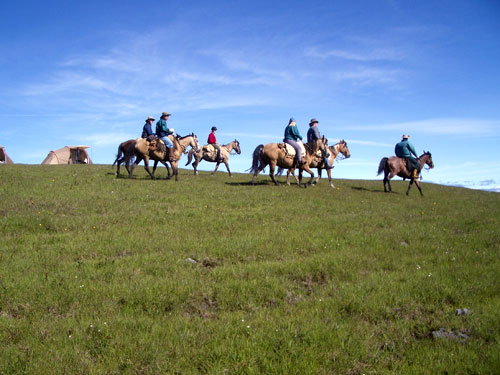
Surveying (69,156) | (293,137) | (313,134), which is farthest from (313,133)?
(69,156)

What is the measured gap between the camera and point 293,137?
21.0 metres

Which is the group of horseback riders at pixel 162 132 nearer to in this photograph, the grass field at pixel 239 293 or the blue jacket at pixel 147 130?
the blue jacket at pixel 147 130

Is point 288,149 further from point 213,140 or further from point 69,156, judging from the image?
point 69,156

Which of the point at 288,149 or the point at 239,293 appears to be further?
the point at 288,149

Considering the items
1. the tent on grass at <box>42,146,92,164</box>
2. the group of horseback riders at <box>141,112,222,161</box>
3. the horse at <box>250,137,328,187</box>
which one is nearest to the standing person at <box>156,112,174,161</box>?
the group of horseback riders at <box>141,112,222,161</box>

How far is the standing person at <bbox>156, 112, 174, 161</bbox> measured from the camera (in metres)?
19.8

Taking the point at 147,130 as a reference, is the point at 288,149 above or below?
below

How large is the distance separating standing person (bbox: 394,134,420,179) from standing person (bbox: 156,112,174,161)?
45.7 feet

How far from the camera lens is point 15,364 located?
417 cm

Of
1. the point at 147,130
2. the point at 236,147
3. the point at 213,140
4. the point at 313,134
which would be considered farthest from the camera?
the point at 236,147

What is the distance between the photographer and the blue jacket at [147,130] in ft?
66.8

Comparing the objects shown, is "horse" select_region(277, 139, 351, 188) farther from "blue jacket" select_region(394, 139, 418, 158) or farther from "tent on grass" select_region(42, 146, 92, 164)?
"tent on grass" select_region(42, 146, 92, 164)

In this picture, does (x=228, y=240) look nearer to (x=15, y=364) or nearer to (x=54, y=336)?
(x=54, y=336)

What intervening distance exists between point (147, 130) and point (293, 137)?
27.4ft
